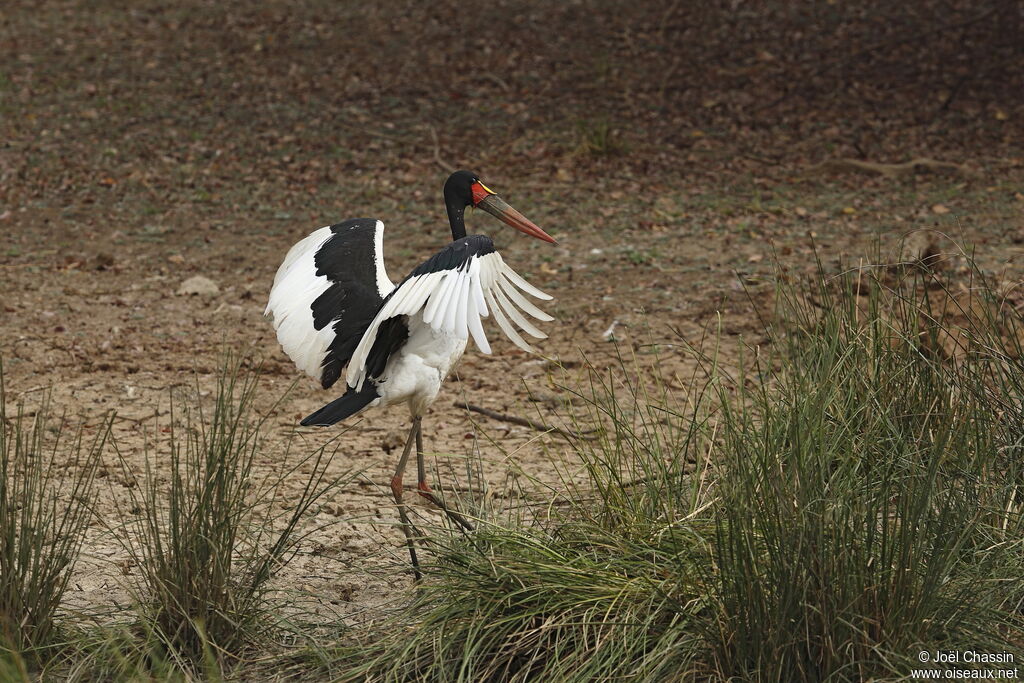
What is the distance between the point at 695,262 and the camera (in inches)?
281

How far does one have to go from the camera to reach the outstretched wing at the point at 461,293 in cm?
333

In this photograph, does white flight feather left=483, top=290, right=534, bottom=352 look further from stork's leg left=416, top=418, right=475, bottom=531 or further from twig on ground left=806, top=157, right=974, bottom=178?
twig on ground left=806, top=157, right=974, bottom=178

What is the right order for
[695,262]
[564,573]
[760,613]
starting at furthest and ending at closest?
[695,262]
[564,573]
[760,613]

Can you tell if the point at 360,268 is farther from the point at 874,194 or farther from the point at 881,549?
the point at 874,194

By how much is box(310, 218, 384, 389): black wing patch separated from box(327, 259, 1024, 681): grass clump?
96 cm

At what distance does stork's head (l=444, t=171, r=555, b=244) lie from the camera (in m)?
4.65

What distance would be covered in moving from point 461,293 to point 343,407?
68cm

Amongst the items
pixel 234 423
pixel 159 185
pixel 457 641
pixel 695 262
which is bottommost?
pixel 457 641

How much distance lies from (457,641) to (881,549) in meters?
1.15

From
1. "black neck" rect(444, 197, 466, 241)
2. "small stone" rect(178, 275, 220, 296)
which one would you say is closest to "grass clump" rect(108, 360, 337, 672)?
"black neck" rect(444, 197, 466, 241)

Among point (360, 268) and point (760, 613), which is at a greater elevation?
point (360, 268)

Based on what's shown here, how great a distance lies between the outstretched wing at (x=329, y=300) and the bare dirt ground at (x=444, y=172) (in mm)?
550

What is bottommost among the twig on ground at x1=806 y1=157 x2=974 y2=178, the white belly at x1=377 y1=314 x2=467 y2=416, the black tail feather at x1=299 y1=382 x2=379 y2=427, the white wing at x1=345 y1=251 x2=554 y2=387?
the black tail feather at x1=299 y1=382 x2=379 y2=427

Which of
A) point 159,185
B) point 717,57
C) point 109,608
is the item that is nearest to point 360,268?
point 109,608
